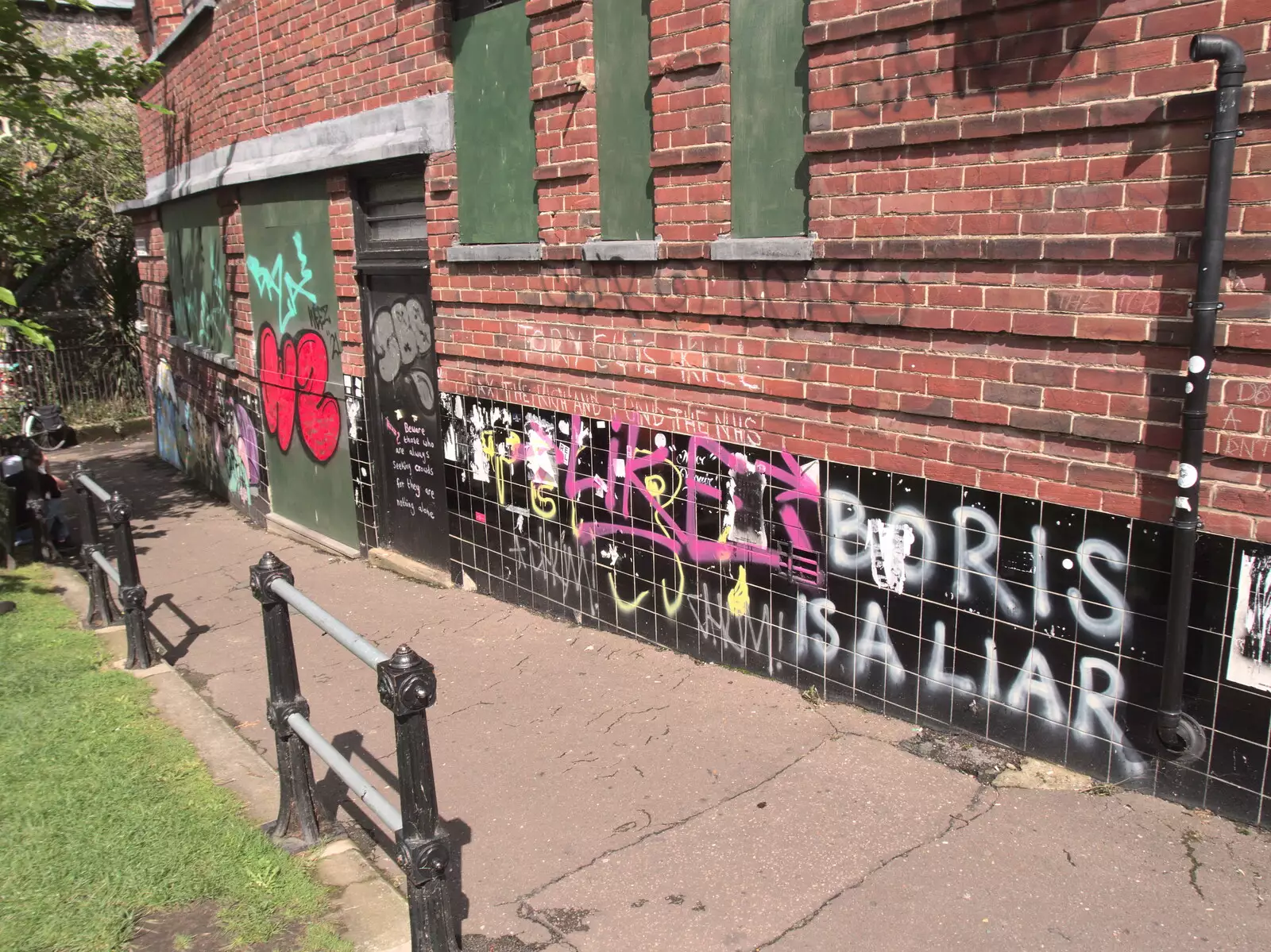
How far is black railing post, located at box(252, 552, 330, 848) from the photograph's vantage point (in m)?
3.98

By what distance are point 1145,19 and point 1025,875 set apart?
9.67 ft

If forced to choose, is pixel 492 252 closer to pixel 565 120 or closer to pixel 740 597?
pixel 565 120

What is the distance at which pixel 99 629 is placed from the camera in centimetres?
671

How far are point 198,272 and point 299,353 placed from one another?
11.4ft

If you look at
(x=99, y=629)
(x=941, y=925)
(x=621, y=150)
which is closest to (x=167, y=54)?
(x=99, y=629)

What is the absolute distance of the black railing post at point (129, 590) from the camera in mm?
5930

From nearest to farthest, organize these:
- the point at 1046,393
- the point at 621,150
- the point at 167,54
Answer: the point at 1046,393, the point at 621,150, the point at 167,54

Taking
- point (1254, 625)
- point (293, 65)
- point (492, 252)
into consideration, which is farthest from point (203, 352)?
point (1254, 625)

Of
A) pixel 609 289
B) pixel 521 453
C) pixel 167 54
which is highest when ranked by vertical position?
pixel 167 54

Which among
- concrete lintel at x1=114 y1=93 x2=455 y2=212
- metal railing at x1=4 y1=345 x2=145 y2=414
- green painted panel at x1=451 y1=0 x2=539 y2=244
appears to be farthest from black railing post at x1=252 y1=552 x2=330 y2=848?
metal railing at x1=4 y1=345 x2=145 y2=414

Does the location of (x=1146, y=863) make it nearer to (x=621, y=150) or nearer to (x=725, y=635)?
(x=725, y=635)

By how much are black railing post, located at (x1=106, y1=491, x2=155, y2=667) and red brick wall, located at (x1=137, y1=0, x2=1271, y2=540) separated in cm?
268

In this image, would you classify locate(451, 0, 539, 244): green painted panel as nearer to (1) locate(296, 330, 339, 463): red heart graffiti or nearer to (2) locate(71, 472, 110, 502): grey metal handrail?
(1) locate(296, 330, 339, 463): red heart graffiti

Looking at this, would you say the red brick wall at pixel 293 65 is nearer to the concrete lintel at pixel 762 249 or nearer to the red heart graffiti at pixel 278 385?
the red heart graffiti at pixel 278 385
